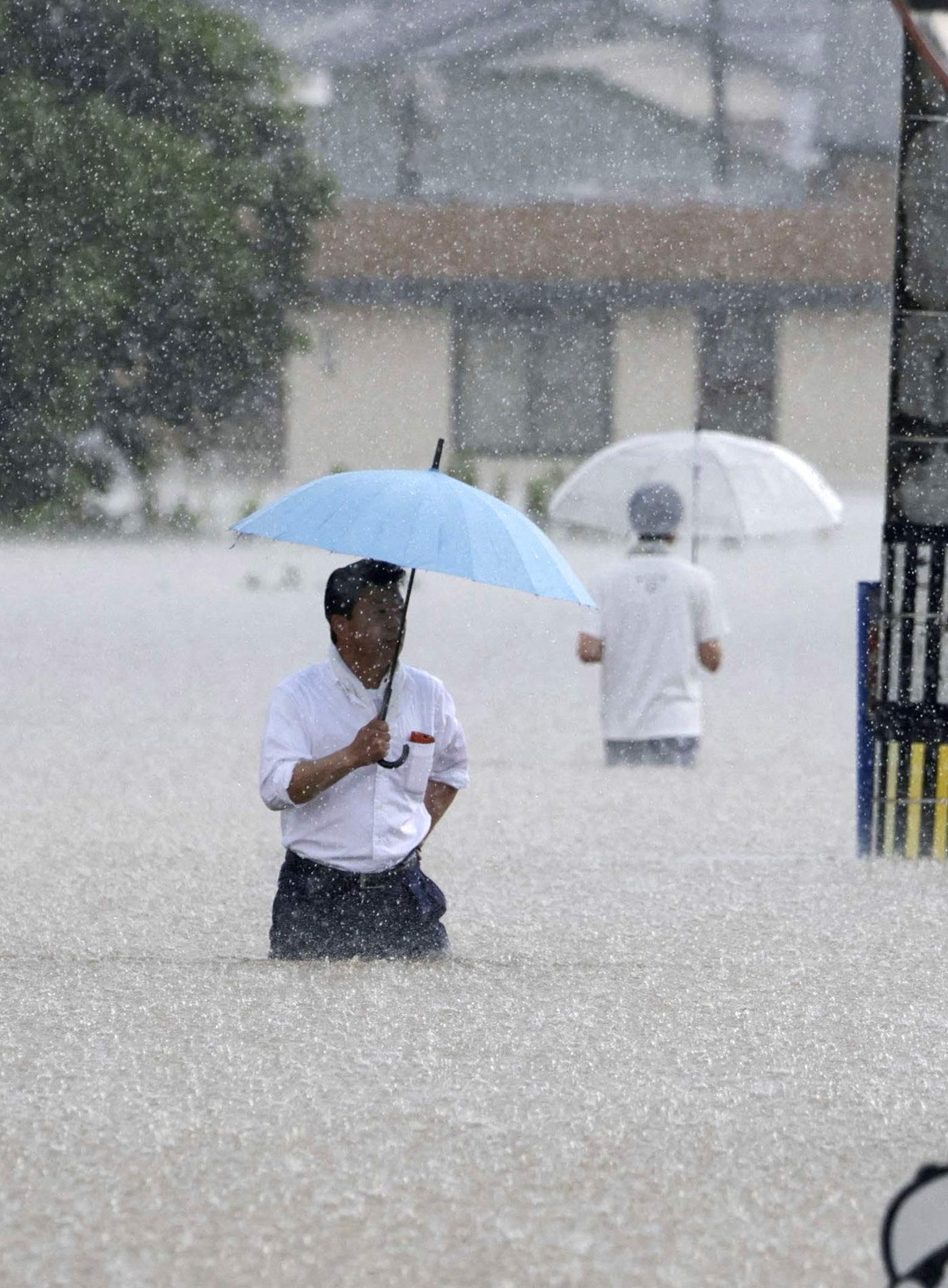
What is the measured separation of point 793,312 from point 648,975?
21126 millimetres

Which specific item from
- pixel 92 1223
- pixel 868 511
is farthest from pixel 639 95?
pixel 92 1223

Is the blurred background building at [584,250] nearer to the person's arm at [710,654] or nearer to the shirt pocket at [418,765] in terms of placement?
the person's arm at [710,654]

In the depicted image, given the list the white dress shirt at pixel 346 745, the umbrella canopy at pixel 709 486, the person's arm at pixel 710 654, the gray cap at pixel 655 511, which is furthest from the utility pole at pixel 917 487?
the umbrella canopy at pixel 709 486

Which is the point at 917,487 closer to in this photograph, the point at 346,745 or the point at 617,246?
the point at 346,745

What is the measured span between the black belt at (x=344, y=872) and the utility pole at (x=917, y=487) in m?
2.45

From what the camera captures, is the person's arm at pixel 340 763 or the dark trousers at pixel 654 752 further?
the dark trousers at pixel 654 752

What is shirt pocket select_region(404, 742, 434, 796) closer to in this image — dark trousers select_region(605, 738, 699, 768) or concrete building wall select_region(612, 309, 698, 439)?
dark trousers select_region(605, 738, 699, 768)

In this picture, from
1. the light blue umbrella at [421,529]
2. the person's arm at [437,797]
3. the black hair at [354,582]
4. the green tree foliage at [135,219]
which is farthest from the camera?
the green tree foliage at [135,219]

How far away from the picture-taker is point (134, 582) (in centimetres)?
1870

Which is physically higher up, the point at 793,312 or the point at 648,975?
the point at 793,312

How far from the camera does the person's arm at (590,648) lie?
8.54 meters

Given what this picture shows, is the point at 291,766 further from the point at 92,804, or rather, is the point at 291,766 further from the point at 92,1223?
the point at 92,804

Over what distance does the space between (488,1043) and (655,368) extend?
21.3 meters

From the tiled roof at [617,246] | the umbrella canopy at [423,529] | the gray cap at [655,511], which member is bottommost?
the umbrella canopy at [423,529]
